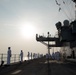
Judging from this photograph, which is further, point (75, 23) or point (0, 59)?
point (75, 23)

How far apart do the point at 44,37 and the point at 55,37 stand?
4397 mm

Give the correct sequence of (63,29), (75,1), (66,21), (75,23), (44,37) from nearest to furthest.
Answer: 1. (75,1)
2. (75,23)
3. (63,29)
4. (66,21)
5. (44,37)

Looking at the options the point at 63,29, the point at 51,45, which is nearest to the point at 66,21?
the point at 63,29

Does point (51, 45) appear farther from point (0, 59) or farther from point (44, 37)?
point (0, 59)

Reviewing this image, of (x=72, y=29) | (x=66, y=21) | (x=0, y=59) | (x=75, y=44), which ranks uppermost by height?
(x=66, y=21)

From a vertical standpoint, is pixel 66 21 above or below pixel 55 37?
above

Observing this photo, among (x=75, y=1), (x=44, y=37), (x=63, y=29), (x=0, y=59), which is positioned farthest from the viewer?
(x=44, y=37)

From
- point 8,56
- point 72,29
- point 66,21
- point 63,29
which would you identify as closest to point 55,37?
point 66,21

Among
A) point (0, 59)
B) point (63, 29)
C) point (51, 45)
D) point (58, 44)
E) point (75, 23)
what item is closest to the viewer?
point (0, 59)

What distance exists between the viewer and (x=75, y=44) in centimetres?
4741

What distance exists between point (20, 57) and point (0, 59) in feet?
35.1

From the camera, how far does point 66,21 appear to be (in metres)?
55.9

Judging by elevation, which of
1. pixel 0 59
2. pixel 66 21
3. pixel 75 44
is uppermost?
pixel 66 21

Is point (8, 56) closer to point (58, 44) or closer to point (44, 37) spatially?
point (44, 37)
